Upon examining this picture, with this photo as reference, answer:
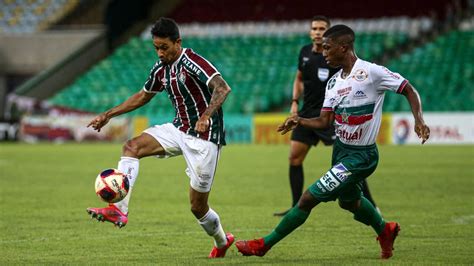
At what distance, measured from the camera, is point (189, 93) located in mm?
8672

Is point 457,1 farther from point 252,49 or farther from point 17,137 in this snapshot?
point 17,137

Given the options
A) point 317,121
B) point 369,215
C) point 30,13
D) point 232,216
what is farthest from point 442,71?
point 317,121

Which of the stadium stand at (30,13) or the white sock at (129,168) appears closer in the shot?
the white sock at (129,168)

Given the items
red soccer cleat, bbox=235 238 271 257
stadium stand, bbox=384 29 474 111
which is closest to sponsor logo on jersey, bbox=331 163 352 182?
red soccer cleat, bbox=235 238 271 257

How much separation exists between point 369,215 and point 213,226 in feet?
4.63

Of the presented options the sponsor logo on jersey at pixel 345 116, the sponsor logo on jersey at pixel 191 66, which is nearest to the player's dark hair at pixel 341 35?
the sponsor logo on jersey at pixel 345 116

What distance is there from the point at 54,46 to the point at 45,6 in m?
2.98

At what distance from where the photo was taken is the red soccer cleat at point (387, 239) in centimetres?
868

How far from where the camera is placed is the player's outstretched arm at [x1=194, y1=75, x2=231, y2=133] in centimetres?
805

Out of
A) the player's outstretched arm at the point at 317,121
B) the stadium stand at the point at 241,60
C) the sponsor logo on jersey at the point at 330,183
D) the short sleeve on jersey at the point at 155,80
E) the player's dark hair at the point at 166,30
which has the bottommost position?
the stadium stand at the point at 241,60

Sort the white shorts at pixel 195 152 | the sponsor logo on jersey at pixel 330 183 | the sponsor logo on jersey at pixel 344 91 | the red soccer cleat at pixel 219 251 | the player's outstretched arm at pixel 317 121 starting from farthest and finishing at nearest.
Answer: the red soccer cleat at pixel 219 251 < the white shorts at pixel 195 152 < the sponsor logo on jersey at pixel 344 91 < the sponsor logo on jersey at pixel 330 183 < the player's outstretched arm at pixel 317 121

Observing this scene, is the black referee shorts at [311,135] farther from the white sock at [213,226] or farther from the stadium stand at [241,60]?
the stadium stand at [241,60]

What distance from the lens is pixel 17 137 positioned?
3512cm

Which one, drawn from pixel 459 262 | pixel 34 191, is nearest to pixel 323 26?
pixel 459 262
